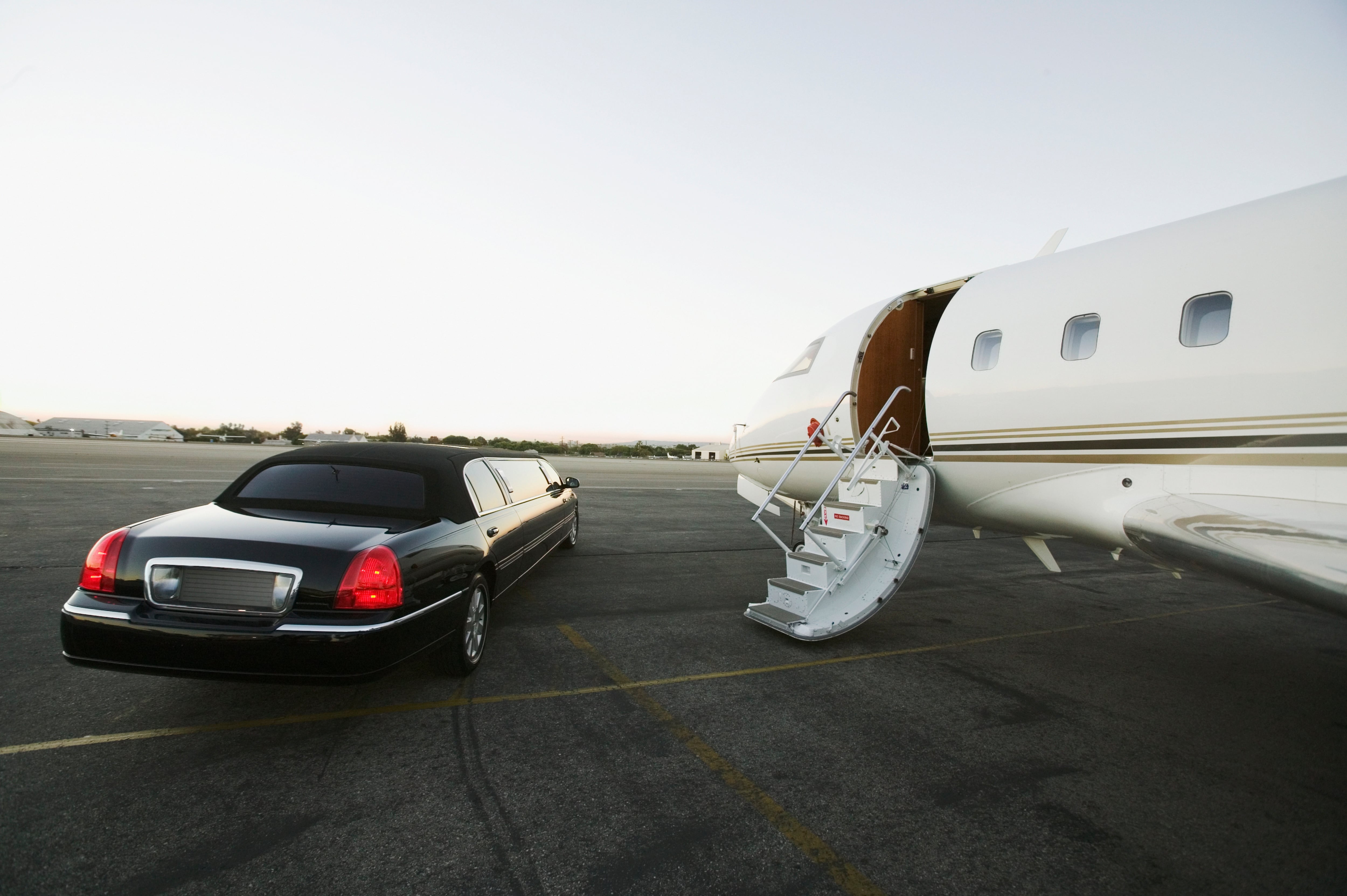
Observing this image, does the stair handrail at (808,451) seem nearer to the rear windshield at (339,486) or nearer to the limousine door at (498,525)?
the limousine door at (498,525)

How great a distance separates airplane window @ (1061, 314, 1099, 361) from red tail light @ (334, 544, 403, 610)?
16.6 feet

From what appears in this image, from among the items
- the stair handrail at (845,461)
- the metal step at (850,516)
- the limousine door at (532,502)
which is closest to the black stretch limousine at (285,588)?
the limousine door at (532,502)

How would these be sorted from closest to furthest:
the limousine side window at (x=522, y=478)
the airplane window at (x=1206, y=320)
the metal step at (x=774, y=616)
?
the airplane window at (x=1206, y=320), the metal step at (x=774, y=616), the limousine side window at (x=522, y=478)

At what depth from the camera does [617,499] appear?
17.4 m

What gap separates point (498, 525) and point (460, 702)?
154cm

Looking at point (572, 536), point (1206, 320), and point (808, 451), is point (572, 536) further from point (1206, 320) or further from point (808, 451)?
point (1206, 320)

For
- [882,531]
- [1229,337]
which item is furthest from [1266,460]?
[882,531]

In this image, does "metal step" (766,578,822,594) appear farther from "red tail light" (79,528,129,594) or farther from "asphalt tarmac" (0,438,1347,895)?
"red tail light" (79,528,129,594)

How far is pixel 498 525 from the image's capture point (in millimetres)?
5203

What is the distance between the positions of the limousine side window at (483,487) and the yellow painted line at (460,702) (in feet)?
4.85

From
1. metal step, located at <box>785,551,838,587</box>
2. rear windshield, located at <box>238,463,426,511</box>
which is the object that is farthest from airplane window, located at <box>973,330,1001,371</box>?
rear windshield, located at <box>238,463,426,511</box>

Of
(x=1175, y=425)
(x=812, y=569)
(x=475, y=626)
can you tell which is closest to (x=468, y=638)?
(x=475, y=626)

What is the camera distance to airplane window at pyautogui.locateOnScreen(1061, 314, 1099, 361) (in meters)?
4.93

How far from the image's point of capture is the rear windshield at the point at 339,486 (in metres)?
4.31
